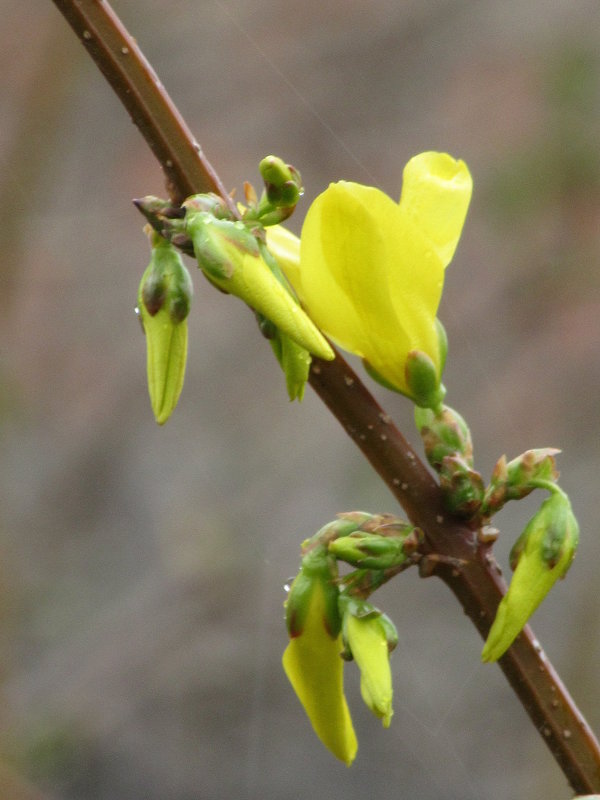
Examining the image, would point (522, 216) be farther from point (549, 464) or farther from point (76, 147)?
point (549, 464)

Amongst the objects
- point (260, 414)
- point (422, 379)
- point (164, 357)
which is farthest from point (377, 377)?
point (260, 414)

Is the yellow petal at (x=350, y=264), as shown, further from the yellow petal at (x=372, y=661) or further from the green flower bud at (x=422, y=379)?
the yellow petal at (x=372, y=661)

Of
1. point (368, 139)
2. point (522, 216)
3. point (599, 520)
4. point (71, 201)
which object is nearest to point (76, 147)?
point (71, 201)

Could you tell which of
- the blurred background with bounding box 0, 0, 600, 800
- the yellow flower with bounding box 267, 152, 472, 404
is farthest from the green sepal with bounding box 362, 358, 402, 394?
the blurred background with bounding box 0, 0, 600, 800

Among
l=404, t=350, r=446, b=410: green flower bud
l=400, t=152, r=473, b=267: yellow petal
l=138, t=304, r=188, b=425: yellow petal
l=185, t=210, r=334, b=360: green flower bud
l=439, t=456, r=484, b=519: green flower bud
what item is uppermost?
l=185, t=210, r=334, b=360: green flower bud

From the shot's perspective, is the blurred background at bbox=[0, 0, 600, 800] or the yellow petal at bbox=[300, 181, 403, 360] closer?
the yellow petal at bbox=[300, 181, 403, 360]

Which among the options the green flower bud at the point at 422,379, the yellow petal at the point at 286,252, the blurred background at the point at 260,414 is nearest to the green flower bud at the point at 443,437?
the green flower bud at the point at 422,379

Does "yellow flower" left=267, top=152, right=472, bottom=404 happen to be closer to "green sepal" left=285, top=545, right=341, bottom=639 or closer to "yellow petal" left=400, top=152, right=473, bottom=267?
"yellow petal" left=400, top=152, right=473, bottom=267
